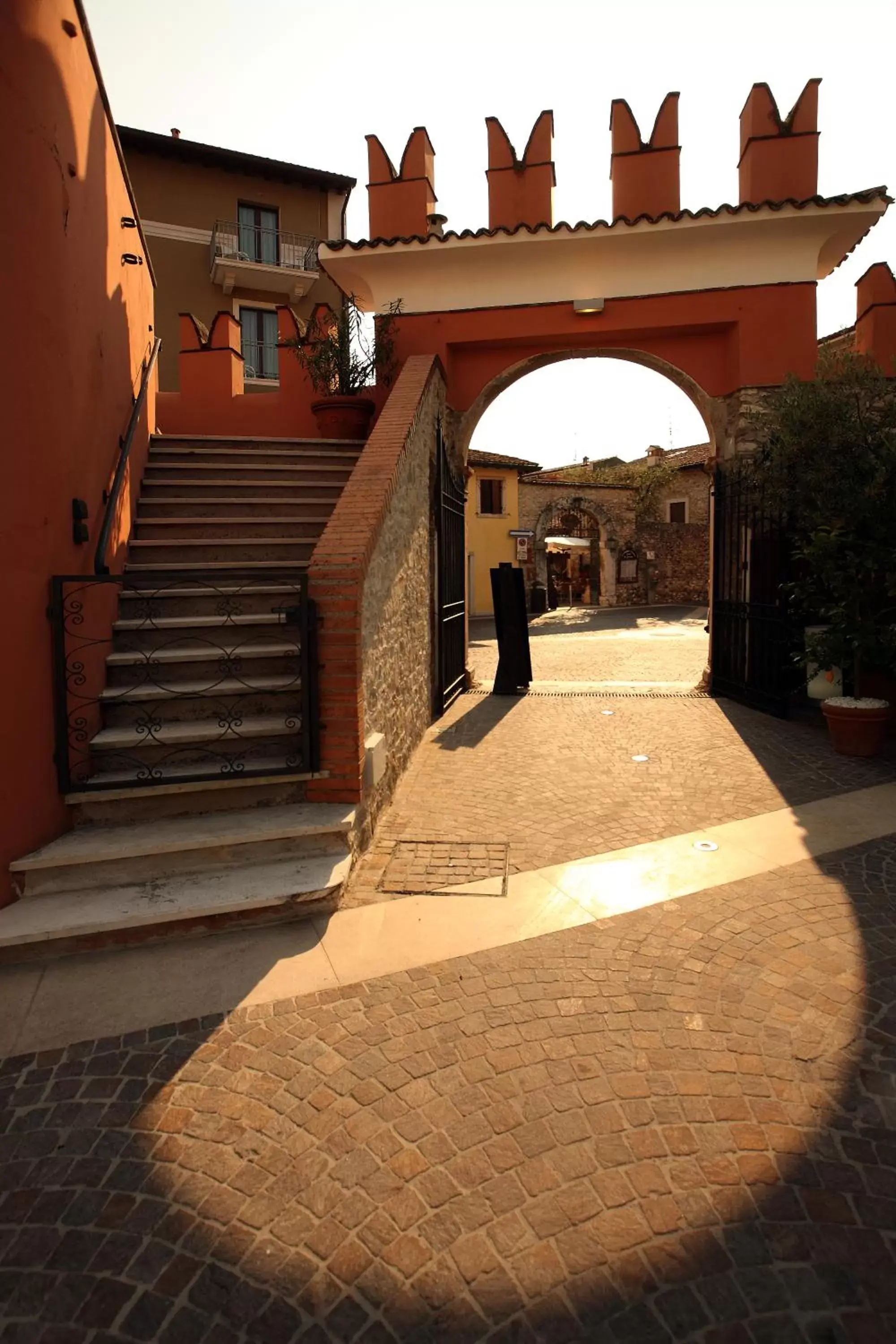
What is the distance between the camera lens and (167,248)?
1927 cm

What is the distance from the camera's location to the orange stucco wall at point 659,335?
8164mm

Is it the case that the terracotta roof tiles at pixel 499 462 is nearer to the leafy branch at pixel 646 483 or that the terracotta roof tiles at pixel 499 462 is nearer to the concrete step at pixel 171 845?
the leafy branch at pixel 646 483

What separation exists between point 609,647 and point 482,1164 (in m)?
13.4

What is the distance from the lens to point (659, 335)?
345 inches

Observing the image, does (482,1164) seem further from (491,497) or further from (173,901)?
(491,497)

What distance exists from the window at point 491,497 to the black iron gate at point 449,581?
17.3 meters

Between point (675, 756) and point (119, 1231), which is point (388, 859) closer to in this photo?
point (119, 1231)

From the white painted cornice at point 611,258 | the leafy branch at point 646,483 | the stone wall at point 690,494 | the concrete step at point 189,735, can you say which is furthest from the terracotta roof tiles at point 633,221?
the stone wall at point 690,494

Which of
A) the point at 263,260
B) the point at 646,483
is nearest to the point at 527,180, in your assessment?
the point at 263,260

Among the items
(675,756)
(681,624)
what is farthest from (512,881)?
(681,624)

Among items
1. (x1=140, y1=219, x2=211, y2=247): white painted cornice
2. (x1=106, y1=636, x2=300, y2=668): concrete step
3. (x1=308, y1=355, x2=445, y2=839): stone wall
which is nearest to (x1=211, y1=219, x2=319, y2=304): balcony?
(x1=140, y1=219, x2=211, y2=247): white painted cornice

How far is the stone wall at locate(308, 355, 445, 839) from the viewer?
4035 millimetres

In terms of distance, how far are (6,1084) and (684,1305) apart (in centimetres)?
210

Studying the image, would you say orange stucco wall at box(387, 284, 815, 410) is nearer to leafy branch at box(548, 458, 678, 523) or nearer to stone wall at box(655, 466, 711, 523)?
leafy branch at box(548, 458, 678, 523)
